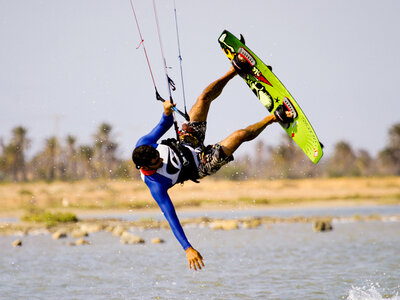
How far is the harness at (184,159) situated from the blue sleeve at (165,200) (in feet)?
1.02

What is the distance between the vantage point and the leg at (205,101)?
7945 mm

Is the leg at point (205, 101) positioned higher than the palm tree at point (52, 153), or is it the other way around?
the palm tree at point (52, 153)

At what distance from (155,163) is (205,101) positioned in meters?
1.32

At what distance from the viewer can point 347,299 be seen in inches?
370

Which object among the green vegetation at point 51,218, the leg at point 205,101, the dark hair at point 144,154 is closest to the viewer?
the dark hair at point 144,154

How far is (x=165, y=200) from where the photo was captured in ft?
23.6

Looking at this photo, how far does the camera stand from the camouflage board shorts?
7492 millimetres

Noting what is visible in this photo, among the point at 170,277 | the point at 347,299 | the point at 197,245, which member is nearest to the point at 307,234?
the point at 197,245

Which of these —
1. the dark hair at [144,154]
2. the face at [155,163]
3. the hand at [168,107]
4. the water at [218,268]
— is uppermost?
the hand at [168,107]

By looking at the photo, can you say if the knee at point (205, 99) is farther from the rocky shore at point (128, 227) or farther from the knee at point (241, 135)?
the rocky shore at point (128, 227)

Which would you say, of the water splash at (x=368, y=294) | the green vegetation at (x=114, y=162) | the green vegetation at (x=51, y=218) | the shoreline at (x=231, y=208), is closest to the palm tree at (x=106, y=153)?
the green vegetation at (x=114, y=162)

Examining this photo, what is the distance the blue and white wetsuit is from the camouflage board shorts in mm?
365

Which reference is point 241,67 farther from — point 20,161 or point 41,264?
point 20,161

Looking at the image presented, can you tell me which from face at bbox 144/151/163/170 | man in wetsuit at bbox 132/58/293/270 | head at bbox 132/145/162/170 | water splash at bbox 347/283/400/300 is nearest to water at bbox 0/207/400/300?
water splash at bbox 347/283/400/300
